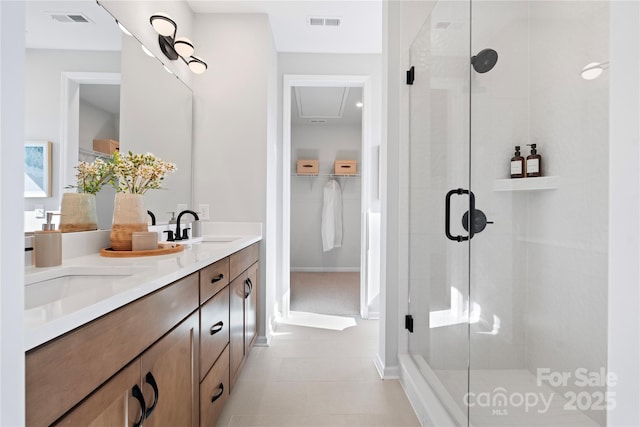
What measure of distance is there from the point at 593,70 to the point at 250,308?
6.92 feet

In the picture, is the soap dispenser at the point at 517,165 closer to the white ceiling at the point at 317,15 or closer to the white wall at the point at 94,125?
the white ceiling at the point at 317,15

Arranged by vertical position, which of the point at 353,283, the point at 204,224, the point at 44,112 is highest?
the point at 44,112

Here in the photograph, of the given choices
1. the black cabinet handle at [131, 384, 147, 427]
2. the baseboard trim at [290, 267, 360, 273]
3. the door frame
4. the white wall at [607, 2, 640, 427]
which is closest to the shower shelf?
the white wall at [607, 2, 640, 427]

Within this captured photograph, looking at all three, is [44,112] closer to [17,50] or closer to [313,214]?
[17,50]

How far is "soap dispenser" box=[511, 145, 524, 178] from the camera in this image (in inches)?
57.1

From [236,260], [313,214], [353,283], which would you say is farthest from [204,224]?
[313,214]

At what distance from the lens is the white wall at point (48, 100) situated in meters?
1.09

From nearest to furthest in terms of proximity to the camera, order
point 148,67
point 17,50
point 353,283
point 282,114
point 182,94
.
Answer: point 17,50, point 148,67, point 182,94, point 282,114, point 353,283

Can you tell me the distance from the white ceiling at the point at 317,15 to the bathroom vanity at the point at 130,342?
6.64ft

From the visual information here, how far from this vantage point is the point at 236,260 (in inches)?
69.6

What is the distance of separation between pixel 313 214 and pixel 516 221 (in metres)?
4.27

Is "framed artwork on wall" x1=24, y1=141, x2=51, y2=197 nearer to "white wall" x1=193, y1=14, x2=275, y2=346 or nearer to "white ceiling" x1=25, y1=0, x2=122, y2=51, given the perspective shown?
"white ceiling" x1=25, y1=0, x2=122, y2=51

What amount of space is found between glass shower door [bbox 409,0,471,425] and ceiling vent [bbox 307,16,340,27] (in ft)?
3.33

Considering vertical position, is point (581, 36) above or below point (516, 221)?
above
